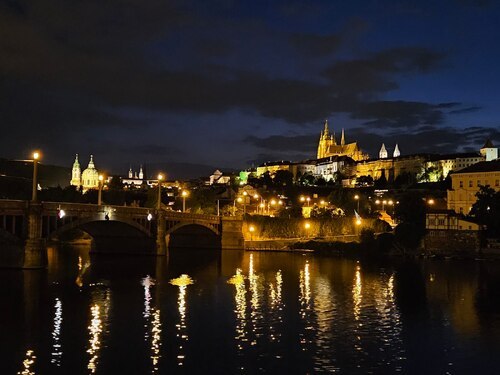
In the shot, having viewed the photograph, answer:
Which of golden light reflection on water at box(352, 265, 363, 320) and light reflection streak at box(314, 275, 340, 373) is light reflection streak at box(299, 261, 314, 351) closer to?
light reflection streak at box(314, 275, 340, 373)

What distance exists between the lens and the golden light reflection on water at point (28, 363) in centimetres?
2442

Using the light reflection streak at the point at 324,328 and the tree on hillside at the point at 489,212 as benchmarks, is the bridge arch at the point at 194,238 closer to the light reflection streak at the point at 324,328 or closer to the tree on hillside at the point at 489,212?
the tree on hillside at the point at 489,212

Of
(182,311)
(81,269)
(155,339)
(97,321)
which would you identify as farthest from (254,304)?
(81,269)

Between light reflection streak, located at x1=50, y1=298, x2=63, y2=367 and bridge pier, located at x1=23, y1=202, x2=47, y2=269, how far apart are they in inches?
532

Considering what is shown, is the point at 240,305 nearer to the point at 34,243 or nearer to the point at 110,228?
the point at 34,243

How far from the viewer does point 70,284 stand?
49406mm

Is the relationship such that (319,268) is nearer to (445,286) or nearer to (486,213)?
(445,286)

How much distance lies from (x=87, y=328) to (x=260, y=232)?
67692mm

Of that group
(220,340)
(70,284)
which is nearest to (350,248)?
(70,284)

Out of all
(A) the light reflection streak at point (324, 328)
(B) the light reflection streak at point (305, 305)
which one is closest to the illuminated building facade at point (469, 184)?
(B) the light reflection streak at point (305, 305)

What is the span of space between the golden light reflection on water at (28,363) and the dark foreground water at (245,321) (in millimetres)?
44

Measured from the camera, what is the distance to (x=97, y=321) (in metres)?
34.6

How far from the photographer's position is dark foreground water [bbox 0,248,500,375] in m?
26.7

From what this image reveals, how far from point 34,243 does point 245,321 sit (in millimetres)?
26377
